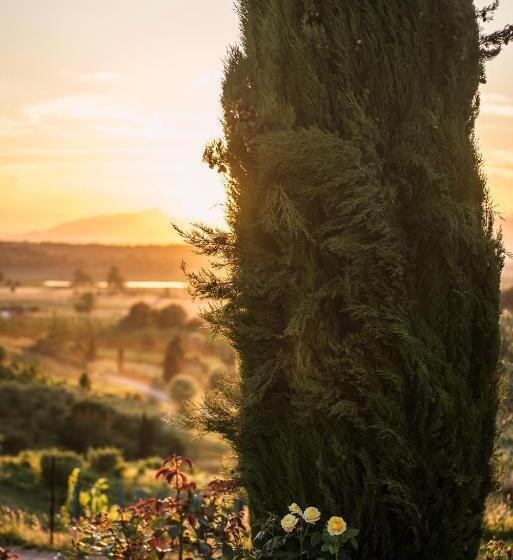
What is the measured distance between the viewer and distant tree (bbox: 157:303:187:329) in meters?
51.5

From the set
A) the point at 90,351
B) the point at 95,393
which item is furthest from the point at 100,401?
the point at 90,351

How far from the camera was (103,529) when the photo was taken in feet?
21.0

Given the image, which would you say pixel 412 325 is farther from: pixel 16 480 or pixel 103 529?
pixel 16 480

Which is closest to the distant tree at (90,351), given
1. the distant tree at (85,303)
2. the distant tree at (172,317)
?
the distant tree at (172,317)

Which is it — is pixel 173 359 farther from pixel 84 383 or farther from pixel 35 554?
pixel 35 554

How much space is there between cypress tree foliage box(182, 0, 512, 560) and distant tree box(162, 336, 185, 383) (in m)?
36.7

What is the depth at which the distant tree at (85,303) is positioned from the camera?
186ft

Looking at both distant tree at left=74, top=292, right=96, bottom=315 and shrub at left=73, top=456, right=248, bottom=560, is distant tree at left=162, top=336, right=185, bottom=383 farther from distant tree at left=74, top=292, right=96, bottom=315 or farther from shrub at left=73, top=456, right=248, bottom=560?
shrub at left=73, top=456, right=248, bottom=560

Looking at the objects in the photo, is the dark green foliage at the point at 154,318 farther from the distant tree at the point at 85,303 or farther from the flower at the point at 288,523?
the flower at the point at 288,523

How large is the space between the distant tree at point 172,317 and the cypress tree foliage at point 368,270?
46004 millimetres

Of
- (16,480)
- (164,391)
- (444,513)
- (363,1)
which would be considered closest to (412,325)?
(444,513)

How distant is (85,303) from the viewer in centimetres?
5662

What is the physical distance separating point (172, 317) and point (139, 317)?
2.34 meters

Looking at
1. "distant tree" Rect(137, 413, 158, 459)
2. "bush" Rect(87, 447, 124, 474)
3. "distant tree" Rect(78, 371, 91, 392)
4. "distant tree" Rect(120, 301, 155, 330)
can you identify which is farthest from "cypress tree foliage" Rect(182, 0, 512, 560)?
"distant tree" Rect(120, 301, 155, 330)
